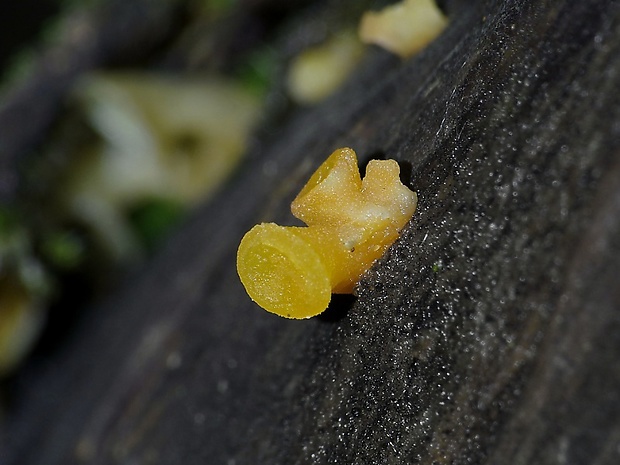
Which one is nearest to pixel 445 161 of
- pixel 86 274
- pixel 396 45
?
pixel 396 45

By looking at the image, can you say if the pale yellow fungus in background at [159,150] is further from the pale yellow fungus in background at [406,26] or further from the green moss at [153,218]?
the pale yellow fungus in background at [406,26]

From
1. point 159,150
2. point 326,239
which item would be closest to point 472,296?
point 326,239

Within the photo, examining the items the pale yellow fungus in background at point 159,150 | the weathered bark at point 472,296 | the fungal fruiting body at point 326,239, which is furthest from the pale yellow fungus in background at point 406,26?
the pale yellow fungus in background at point 159,150

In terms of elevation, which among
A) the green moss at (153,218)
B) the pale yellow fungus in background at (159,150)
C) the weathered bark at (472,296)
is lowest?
the green moss at (153,218)

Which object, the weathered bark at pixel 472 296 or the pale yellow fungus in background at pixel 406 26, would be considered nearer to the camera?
the weathered bark at pixel 472 296

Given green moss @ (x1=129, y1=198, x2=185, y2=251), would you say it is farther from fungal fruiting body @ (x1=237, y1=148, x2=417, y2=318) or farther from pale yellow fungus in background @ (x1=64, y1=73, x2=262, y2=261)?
fungal fruiting body @ (x1=237, y1=148, x2=417, y2=318)

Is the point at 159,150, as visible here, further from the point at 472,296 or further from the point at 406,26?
the point at 472,296
